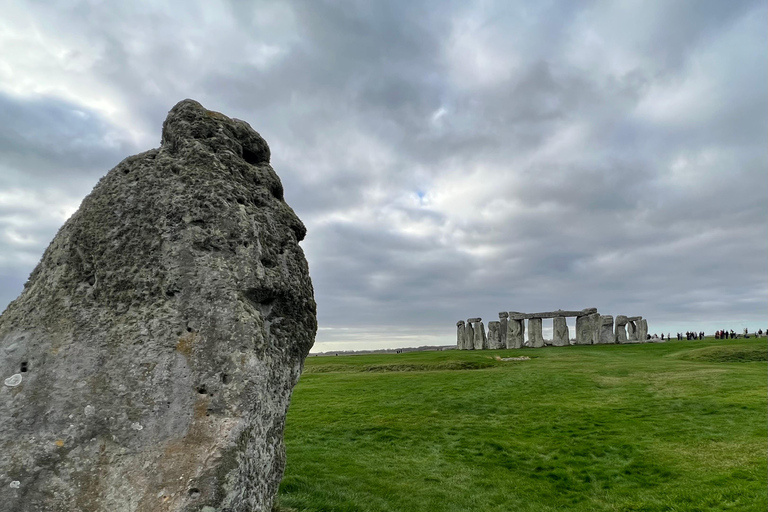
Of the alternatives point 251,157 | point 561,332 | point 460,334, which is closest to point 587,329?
point 561,332

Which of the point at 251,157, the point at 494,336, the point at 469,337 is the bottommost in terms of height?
the point at 469,337

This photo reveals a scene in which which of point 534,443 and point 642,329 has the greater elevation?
point 642,329

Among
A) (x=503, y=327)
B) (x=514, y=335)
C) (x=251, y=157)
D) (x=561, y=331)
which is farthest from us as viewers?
(x=503, y=327)

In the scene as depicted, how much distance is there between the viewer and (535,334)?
48844 millimetres

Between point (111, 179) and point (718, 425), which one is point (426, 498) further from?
point (718, 425)

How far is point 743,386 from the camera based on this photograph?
63.2ft

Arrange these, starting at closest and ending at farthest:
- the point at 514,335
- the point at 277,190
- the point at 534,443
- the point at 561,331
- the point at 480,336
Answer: the point at 277,190, the point at 534,443, the point at 561,331, the point at 514,335, the point at 480,336

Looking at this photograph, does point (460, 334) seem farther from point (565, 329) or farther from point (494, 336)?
point (565, 329)

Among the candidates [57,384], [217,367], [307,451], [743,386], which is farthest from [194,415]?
[743,386]

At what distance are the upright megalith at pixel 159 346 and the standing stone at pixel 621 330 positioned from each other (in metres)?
49.8

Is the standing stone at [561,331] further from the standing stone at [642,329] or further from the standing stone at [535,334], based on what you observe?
the standing stone at [642,329]

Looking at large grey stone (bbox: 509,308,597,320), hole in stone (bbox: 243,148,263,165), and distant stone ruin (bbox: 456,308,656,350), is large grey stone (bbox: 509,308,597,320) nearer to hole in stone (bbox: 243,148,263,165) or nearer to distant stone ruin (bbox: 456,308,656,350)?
distant stone ruin (bbox: 456,308,656,350)

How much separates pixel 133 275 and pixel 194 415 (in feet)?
5.54

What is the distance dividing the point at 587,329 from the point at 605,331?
5.71ft
